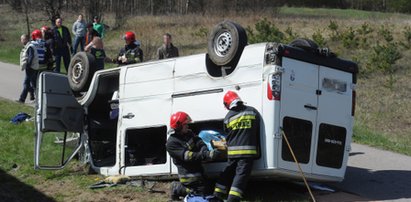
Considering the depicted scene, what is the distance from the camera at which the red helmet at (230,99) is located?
8.16m

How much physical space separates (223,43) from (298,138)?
5.29ft

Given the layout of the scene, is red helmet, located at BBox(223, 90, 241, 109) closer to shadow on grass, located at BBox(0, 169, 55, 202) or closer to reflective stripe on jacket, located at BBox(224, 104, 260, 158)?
reflective stripe on jacket, located at BBox(224, 104, 260, 158)

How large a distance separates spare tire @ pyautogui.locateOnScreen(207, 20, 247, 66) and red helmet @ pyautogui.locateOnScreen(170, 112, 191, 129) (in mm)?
825

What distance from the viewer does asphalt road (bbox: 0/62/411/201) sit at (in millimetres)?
9008

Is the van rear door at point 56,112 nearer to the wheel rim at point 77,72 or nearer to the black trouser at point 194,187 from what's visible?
the wheel rim at point 77,72

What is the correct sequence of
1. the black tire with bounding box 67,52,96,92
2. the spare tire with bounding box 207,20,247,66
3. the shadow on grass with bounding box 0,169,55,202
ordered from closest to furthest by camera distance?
the spare tire with bounding box 207,20,247,66 → the shadow on grass with bounding box 0,169,55,202 → the black tire with bounding box 67,52,96,92

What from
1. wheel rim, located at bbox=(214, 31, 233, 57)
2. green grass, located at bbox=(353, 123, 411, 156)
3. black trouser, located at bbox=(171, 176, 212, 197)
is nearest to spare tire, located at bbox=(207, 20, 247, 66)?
wheel rim, located at bbox=(214, 31, 233, 57)

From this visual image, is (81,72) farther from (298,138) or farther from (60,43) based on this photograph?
(60,43)

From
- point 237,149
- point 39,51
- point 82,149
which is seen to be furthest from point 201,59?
point 39,51

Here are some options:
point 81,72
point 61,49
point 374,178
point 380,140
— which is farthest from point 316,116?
point 61,49

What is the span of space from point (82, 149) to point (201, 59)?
3234mm

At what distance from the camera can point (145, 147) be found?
10.0 metres

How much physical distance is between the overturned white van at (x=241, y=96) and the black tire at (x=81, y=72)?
3 cm

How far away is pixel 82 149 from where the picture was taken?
10961mm
